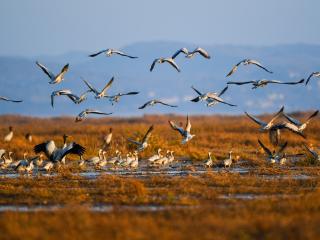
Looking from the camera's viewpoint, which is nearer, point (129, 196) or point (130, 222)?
point (130, 222)

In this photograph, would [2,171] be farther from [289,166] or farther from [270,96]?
[270,96]

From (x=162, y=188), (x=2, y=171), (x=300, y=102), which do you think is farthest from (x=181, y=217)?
(x=300, y=102)

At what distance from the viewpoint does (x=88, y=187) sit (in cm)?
1862

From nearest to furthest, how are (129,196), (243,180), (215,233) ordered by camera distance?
1. (215,233)
2. (129,196)
3. (243,180)

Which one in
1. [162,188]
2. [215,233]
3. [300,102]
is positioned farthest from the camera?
[300,102]

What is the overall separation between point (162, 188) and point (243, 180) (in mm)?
2253

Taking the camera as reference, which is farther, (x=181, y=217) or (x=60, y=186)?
(x=60, y=186)

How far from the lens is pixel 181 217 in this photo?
43.1 feet

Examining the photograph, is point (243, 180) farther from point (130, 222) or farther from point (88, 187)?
point (130, 222)

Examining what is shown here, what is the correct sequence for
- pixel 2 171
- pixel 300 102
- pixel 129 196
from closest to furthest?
pixel 129 196, pixel 2 171, pixel 300 102

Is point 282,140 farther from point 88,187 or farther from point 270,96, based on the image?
point 270,96

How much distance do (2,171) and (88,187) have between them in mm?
5741

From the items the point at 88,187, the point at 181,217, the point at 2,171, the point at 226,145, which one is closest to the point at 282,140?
the point at 226,145

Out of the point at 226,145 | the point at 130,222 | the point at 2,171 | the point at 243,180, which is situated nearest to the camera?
the point at 130,222
